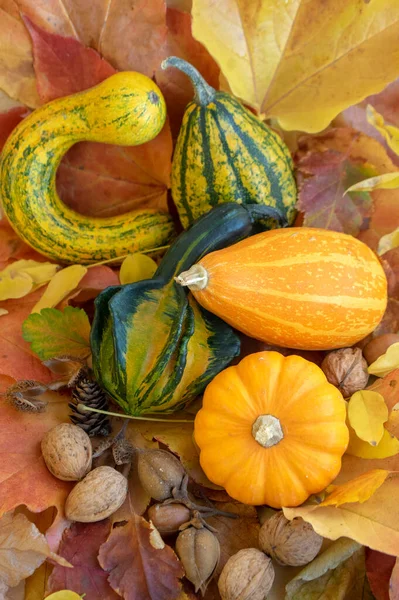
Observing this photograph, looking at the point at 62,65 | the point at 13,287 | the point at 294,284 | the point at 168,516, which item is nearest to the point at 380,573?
the point at 168,516

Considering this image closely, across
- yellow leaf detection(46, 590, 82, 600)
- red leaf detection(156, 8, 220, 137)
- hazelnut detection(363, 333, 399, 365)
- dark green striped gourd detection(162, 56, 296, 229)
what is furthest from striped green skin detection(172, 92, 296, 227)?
yellow leaf detection(46, 590, 82, 600)

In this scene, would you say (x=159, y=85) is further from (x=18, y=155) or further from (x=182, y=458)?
(x=182, y=458)

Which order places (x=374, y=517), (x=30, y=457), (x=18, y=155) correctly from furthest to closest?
(x=18, y=155), (x=30, y=457), (x=374, y=517)

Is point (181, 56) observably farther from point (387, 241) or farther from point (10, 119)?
point (387, 241)

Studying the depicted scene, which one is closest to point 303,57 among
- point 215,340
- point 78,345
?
point 215,340

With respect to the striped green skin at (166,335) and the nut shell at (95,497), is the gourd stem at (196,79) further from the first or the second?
the nut shell at (95,497)

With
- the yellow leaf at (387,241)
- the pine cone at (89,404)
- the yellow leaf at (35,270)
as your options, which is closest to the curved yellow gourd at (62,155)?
the yellow leaf at (35,270)
